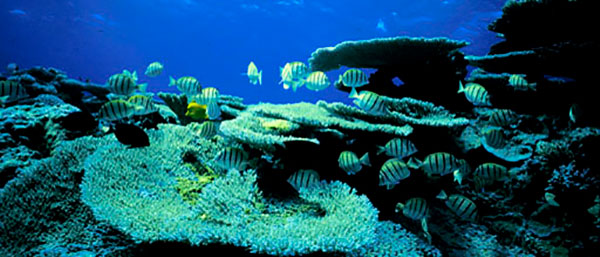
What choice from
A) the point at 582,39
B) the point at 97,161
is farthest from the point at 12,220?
the point at 582,39

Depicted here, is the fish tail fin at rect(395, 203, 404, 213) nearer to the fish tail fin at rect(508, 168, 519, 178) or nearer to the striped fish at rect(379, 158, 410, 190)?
the striped fish at rect(379, 158, 410, 190)

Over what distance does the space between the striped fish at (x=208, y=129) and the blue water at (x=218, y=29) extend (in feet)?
58.3

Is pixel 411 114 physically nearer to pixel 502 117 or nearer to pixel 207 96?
pixel 502 117

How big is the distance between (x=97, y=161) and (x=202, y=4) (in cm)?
5418

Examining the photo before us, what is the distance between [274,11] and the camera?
1925 inches

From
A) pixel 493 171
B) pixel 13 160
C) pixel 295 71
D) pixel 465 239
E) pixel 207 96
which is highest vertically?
pixel 295 71

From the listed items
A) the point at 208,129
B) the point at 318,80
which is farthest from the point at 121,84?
the point at 318,80

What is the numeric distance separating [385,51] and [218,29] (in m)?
70.9

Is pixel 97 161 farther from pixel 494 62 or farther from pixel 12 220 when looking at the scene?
pixel 494 62

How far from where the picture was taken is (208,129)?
358 cm

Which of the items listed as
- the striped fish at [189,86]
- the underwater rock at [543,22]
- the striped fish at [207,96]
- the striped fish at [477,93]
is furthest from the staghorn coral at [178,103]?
the underwater rock at [543,22]

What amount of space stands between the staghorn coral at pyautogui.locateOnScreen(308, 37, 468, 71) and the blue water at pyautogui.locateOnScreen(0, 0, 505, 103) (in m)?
17.9

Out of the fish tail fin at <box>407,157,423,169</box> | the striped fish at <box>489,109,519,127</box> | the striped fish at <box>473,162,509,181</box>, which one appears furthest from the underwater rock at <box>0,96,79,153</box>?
the striped fish at <box>489,109,519,127</box>

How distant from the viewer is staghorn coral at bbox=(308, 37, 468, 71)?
4.32 meters
